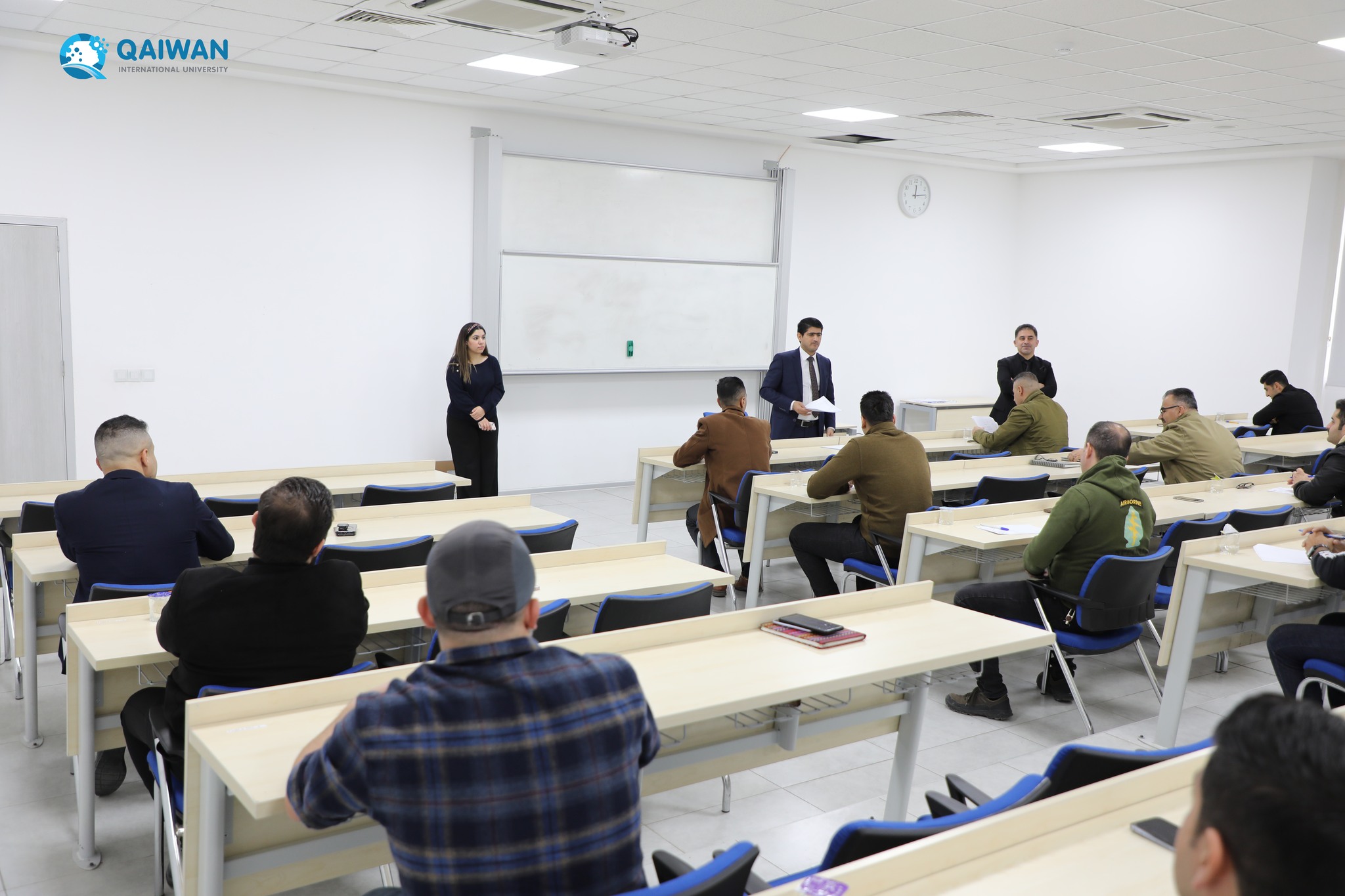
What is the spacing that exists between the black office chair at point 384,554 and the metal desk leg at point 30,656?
0.99 m

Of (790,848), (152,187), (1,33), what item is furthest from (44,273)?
(790,848)

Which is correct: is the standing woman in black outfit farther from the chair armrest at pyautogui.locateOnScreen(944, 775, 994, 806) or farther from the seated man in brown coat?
the chair armrest at pyautogui.locateOnScreen(944, 775, 994, 806)

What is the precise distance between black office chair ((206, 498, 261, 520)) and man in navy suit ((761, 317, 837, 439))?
13.3ft

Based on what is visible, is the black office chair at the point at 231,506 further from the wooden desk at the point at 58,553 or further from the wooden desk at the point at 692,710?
the wooden desk at the point at 692,710

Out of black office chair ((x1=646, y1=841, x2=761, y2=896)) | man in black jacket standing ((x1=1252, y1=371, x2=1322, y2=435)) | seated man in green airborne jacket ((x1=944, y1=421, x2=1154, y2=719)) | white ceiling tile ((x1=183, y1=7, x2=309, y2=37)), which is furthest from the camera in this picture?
man in black jacket standing ((x1=1252, y1=371, x2=1322, y2=435))

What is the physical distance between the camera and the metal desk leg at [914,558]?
4617 mm

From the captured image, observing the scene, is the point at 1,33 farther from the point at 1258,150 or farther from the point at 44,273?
the point at 1258,150

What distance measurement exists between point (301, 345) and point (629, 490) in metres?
3.10

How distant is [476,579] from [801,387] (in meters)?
6.20

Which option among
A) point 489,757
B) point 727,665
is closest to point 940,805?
point 727,665

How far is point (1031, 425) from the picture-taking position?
681 centimetres

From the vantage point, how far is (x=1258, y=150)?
9719mm

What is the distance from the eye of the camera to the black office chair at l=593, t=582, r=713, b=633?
3164mm

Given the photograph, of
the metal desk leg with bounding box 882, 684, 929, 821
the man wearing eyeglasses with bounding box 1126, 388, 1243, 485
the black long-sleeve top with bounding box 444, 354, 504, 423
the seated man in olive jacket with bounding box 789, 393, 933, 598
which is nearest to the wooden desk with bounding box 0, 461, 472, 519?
the black long-sleeve top with bounding box 444, 354, 504, 423
